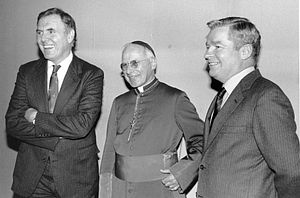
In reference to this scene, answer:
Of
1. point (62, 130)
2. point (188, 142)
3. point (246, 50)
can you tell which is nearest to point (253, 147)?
point (246, 50)

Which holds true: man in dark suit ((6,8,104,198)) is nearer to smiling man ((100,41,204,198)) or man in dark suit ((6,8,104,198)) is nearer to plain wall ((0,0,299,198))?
smiling man ((100,41,204,198))

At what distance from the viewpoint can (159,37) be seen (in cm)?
373

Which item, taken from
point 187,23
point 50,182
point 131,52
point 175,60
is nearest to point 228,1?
point 187,23

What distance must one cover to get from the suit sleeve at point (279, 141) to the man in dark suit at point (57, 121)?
1.32 metres

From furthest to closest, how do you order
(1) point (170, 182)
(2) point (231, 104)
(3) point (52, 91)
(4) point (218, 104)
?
1. (3) point (52, 91)
2. (1) point (170, 182)
3. (4) point (218, 104)
4. (2) point (231, 104)

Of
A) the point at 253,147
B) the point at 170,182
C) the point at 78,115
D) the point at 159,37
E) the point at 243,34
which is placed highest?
the point at 243,34

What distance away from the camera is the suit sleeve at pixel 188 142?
2.94 metres

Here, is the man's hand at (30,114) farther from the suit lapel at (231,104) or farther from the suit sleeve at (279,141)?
the suit sleeve at (279,141)

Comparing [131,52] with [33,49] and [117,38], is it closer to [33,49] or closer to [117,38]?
[117,38]

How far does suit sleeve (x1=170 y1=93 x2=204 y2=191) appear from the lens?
2936mm

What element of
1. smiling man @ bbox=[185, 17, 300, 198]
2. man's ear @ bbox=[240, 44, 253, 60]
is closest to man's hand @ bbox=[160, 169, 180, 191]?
smiling man @ bbox=[185, 17, 300, 198]

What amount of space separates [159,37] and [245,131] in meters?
1.64

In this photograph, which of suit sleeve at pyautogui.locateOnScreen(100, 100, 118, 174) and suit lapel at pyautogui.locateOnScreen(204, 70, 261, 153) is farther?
suit sleeve at pyautogui.locateOnScreen(100, 100, 118, 174)

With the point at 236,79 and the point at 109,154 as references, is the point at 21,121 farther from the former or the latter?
the point at 236,79
